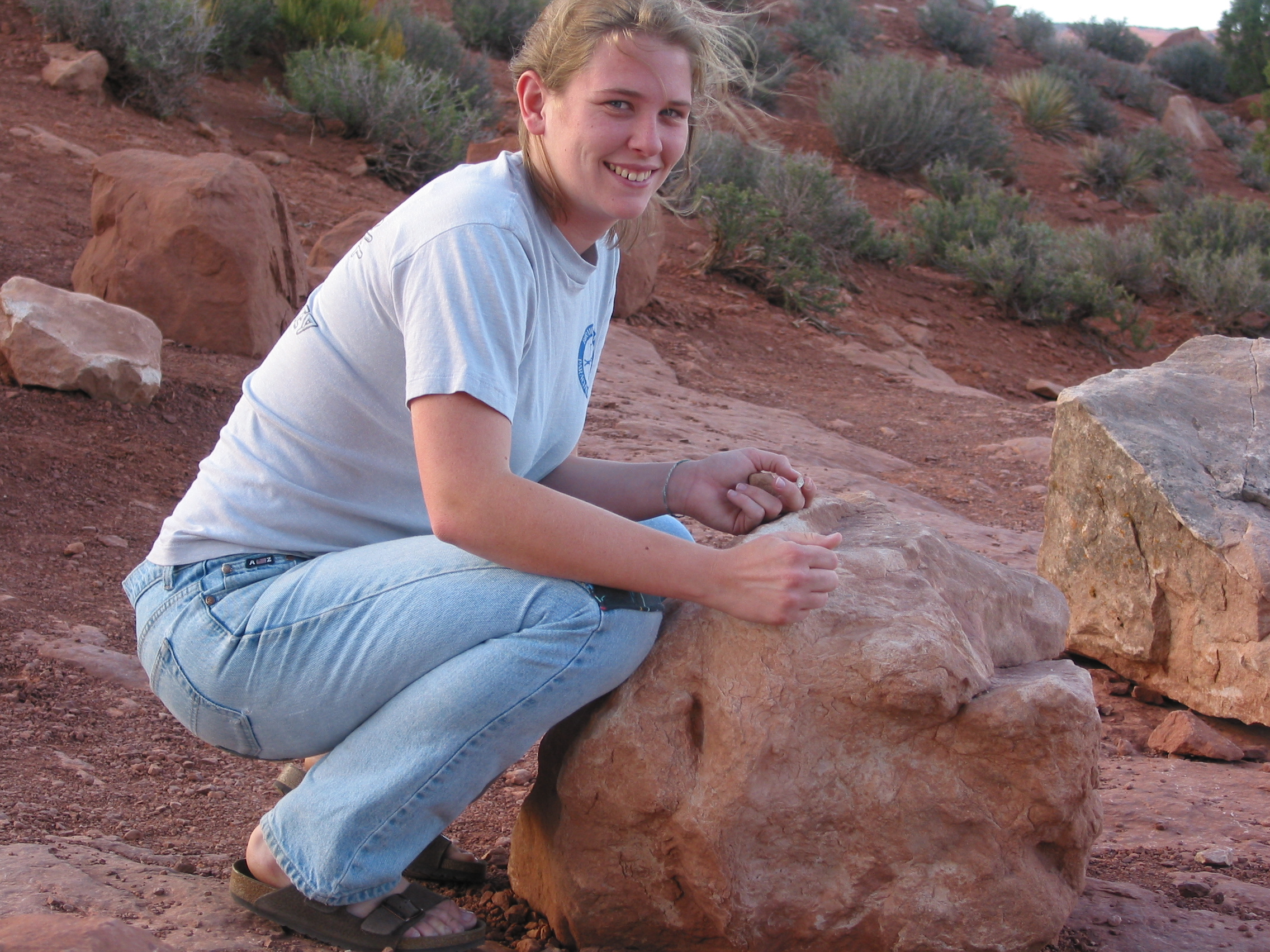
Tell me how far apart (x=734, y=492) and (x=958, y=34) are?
1861 centimetres

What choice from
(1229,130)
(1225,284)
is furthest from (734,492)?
(1229,130)

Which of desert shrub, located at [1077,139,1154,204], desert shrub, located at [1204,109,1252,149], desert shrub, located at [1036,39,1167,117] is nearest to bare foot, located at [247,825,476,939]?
desert shrub, located at [1077,139,1154,204]

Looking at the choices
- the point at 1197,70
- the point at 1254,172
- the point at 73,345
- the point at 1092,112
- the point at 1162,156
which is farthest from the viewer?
the point at 1197,70

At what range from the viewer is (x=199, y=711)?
67.5 inches

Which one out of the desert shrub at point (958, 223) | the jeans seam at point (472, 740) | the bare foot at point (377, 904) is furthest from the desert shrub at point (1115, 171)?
the bare foot at point (377, 904)

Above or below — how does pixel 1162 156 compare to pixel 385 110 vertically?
above

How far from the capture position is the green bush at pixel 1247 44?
19.4 metres

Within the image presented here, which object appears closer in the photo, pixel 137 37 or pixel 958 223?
pixel 137 37

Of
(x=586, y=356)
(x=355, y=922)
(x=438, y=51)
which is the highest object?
(x=438, y=51)

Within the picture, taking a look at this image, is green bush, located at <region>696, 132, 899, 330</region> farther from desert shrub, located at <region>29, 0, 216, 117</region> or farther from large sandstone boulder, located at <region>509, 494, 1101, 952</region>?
large sandstone boulder, located at <region>509, 494, 1101, 952</region>

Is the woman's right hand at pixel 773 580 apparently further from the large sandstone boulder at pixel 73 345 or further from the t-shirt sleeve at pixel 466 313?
the large sandstone boulder at pixel 73 345

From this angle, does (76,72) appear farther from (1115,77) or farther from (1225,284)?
(1115,77)

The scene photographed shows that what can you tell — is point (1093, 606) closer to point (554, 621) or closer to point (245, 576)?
point (554, 621)

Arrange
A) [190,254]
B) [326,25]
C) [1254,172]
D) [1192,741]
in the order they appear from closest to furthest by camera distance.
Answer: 1. [1192,741]
2. [190,254]
3. [326,25]
4. [1254,172]
